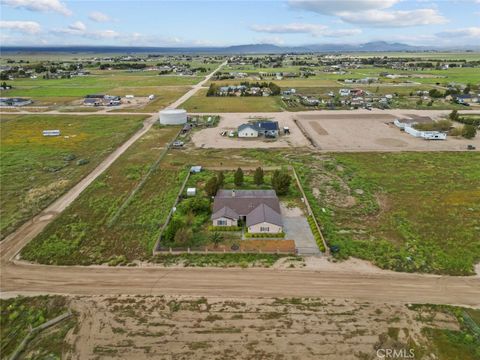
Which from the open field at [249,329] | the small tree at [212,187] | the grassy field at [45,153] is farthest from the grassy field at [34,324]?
the small tree at [212,187]

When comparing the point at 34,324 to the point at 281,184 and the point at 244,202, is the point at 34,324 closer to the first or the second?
the point at 244,202

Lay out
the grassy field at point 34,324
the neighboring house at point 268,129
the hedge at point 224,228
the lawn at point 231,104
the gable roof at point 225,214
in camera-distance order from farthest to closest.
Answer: the lawn at point 231,104, the neighboring house at point 268,129, the gable roof at point 225,214, the hedge at point 224,228, the grassy field at point 34,324

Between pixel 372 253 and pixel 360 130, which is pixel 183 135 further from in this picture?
pixel 372 253

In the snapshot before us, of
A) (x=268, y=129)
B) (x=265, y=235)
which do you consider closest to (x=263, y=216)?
(x=265, y=235)

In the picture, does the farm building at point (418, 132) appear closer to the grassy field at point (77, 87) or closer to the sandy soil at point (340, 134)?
the sandy soil at point (340, 134)

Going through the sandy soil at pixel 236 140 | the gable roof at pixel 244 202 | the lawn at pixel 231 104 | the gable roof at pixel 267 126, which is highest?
the lawn at pixel 231 104

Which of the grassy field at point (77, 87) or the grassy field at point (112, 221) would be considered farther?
the grassy field at point (77, 87)
